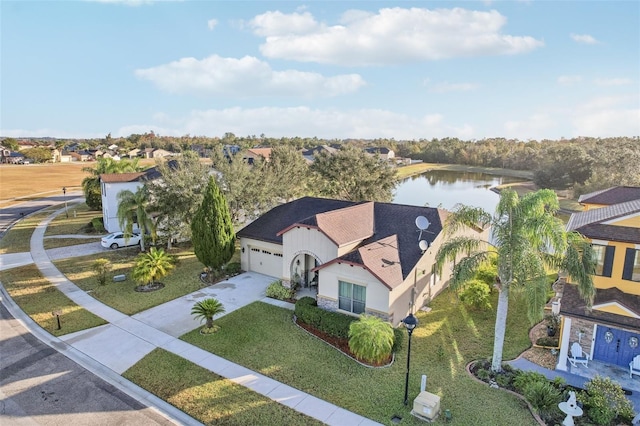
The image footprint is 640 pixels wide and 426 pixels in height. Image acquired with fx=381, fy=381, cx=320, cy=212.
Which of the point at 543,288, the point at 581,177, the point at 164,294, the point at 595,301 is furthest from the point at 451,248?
the point at 581,177

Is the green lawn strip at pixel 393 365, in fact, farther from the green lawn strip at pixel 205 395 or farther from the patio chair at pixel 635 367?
the patio chair at pixel 635 367

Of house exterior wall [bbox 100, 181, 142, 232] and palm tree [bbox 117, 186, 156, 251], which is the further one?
house exterior wall [bbox 100, 181, 142, 232]

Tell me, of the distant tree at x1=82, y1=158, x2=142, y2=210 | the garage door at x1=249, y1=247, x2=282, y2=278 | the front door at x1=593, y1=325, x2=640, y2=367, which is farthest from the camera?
the distant tree at x1=82, y1=158, x2=142, y2=210

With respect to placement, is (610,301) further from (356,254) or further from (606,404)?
(356,254)

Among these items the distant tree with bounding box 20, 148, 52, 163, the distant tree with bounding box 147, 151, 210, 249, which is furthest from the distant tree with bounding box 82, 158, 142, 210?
the distant tree with bounding box 20, 148, 52, 163

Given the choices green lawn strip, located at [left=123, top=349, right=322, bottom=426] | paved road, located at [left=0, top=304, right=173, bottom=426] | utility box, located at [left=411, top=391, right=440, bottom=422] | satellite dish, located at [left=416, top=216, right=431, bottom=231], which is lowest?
paved road, located at [left=0, top=304, right=173, bottom=426]

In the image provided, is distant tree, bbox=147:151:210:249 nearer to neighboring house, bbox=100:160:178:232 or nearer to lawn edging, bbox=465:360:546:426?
neighboring house, bbox=100:160:178:232
